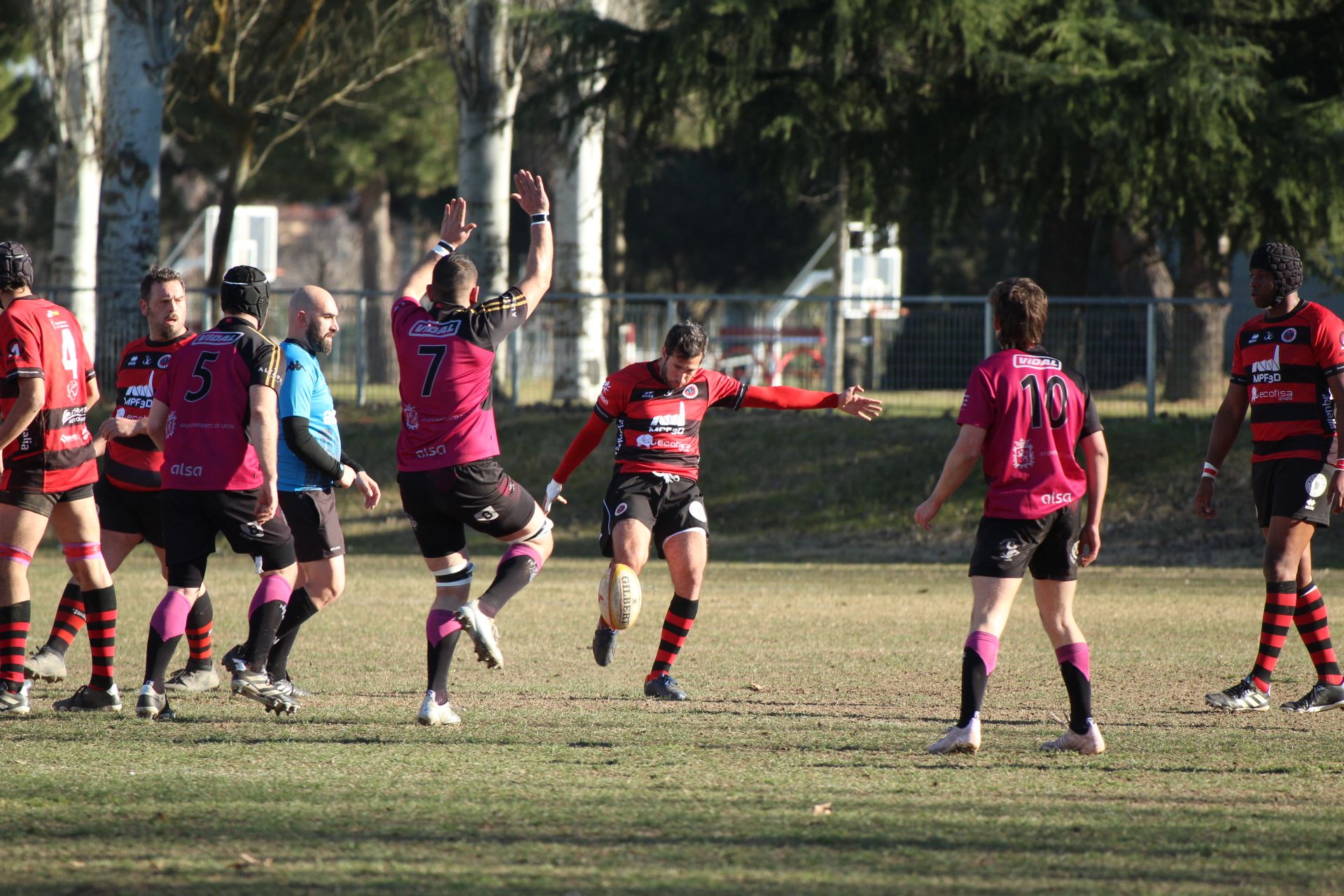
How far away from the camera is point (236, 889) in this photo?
4191 millimetres

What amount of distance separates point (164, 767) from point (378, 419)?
15.3 meters

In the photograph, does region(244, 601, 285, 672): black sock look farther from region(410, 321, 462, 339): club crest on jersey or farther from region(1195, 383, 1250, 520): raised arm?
region(1195, 383, 1250, 520): raised arm

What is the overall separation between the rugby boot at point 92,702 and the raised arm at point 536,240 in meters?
2.66

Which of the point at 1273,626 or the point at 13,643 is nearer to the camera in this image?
the point at 13,643

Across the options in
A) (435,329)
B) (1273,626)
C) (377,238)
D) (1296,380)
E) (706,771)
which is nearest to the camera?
(706,771)

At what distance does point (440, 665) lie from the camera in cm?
678

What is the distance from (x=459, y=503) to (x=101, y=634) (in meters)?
1.88

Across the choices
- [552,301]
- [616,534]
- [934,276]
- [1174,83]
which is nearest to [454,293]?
[616,534]

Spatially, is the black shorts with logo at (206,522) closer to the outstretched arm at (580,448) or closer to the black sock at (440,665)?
the black sock at (440,665)

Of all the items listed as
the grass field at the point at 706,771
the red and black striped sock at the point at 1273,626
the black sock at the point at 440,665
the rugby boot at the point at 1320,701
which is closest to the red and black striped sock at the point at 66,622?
the grass field at the point at 706,771

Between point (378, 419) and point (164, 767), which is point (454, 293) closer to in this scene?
point (164, 767)

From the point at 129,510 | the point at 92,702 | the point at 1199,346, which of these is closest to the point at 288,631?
the point at 92,702

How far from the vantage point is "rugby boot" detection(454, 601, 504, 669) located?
21.7 ft

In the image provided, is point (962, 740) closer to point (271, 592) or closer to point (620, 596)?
point (620, 596)
